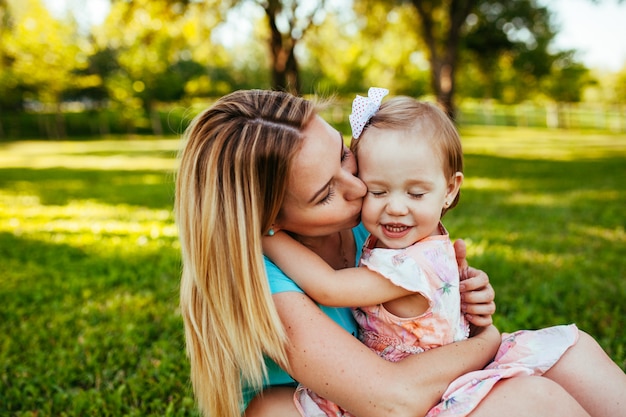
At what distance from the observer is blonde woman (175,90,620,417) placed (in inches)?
62.4

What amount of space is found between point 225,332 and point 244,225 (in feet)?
1.21

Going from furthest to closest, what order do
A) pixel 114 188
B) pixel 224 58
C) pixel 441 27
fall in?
pixel 441 27
pixel 224 58
pixel 114 188

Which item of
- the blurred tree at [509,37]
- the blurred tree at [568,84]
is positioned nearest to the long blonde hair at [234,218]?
the blurred tree at [509,37]

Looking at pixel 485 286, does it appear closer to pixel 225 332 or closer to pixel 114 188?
pixel 225 332

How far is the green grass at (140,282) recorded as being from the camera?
3121 millimetres

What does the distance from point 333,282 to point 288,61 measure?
1432 cm

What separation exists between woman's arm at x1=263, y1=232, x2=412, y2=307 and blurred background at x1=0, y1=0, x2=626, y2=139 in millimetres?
741

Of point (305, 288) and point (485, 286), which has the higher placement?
point (305, 288)

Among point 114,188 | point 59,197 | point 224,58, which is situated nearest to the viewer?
point 59,197

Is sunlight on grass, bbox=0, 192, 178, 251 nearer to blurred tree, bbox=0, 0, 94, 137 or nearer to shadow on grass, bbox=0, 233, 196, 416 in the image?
shadow on grass, bbox=0, 233, 196, 416

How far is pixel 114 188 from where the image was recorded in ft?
36.8

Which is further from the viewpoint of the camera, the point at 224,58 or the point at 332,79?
the point at 332,79

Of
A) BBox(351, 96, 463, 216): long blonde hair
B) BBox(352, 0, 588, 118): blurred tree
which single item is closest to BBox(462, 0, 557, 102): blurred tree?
BBox(352, 0, 588, 118): blurred tree

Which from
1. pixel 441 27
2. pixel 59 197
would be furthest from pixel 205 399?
pixel 441 27
